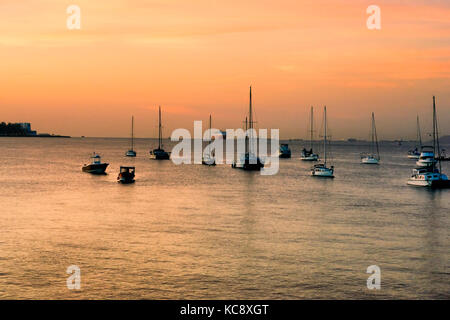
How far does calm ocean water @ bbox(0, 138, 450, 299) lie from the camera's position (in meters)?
25.4

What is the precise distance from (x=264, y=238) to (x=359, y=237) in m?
7.74

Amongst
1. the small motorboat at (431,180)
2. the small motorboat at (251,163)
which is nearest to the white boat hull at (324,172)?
the small motorboat at (251,163)

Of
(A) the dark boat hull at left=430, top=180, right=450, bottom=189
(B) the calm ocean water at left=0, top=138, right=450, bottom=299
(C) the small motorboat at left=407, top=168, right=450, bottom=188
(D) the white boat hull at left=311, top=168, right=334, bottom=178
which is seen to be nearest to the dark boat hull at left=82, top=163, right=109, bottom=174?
(B) the calm ocean water at left=0, top=138, right=450, bottom=299

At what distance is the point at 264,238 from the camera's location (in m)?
38.5

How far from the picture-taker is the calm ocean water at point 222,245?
2542cm

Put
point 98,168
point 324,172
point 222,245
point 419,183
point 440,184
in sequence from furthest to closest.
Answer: point 98,168, point 324,172, point 419,183, point 440,184, point 222,245

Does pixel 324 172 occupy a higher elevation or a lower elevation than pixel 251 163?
lower

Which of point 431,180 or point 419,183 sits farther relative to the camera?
point 419,183

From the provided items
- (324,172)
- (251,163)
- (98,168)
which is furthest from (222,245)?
(251,163)

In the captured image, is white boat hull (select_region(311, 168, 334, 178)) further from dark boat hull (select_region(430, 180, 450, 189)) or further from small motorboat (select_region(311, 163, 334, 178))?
dark boat hull (select_region(430, 180, 450, 189))

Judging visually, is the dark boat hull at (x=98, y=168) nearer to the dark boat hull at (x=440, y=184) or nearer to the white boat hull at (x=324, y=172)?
the white boat hull at (x=324, y=172)

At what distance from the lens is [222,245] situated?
35438mm

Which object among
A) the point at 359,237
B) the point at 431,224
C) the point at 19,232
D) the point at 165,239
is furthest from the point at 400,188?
the point at 19,232

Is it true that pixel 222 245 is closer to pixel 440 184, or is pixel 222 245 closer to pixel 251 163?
pixel 440 184
